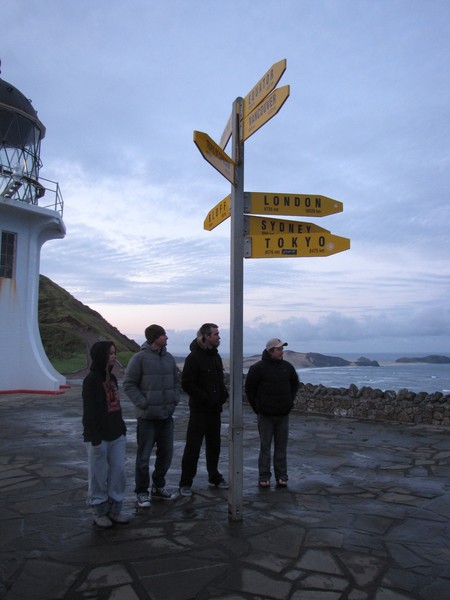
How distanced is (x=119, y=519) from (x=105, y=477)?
0.38 metres

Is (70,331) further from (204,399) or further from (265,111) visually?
(265,111)

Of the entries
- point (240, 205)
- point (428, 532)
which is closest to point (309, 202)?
point (240, 205)

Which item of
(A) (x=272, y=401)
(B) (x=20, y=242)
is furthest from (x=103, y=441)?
(B) (x=20, y=242)

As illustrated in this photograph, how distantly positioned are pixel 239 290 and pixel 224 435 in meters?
5.16

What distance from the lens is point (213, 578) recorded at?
3391 mm

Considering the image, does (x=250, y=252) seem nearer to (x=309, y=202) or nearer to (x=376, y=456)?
(x=309, y=202)

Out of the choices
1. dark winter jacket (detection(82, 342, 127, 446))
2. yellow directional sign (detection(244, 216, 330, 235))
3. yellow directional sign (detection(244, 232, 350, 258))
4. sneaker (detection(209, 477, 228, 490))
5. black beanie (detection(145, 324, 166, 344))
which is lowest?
sneaker (detection(209, 477, 228, 490))

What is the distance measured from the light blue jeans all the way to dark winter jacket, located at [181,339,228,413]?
3.73 feet

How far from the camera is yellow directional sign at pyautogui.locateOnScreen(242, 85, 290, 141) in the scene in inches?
162

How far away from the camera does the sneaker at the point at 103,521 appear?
4.33 m

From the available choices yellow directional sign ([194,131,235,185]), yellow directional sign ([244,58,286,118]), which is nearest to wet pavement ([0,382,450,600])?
yellow directional sign ([194,131,235,185])

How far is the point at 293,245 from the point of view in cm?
450

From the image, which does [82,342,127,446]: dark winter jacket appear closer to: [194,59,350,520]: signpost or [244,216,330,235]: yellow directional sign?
[194,59,350,520]: signpost

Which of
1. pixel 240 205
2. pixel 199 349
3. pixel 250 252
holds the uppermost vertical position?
pixel 240 205
